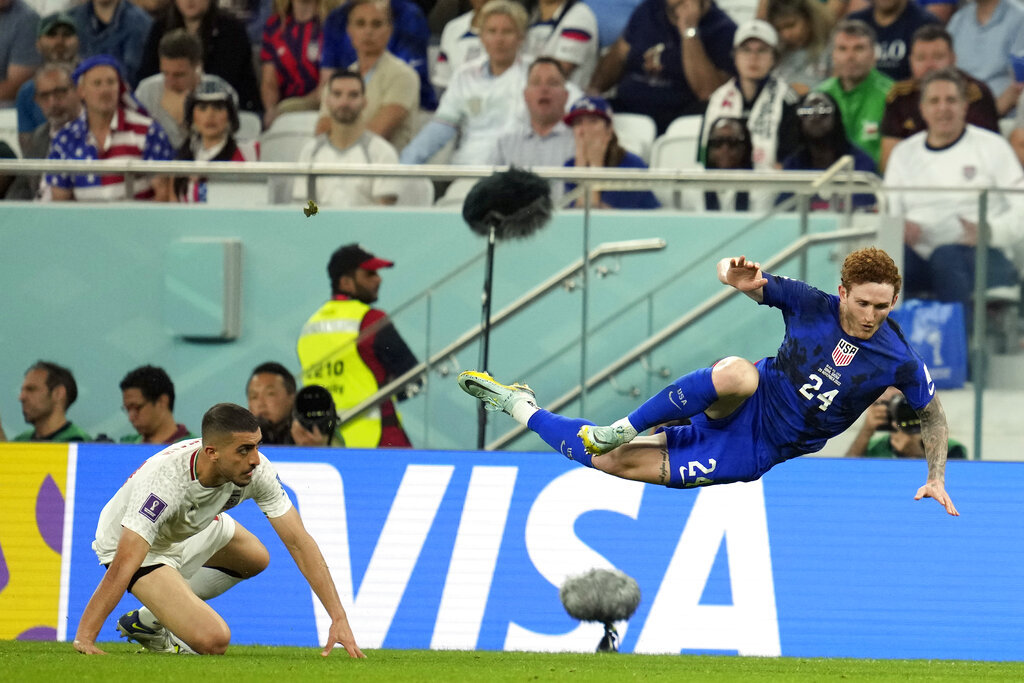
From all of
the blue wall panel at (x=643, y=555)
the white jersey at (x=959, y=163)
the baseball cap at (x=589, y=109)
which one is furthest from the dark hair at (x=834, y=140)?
the blue wall panel at (x=643, y=555)

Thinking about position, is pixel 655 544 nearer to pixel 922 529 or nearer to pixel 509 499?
pixel 509 499

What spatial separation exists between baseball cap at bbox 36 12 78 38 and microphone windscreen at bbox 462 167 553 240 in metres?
4.88

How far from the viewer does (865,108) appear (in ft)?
34.1

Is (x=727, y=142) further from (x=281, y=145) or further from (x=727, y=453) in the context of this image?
(x=727, y=453)

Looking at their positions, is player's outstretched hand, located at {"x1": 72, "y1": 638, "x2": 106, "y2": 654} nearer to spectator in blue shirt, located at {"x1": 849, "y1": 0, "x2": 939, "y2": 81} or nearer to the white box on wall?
the white box on wall

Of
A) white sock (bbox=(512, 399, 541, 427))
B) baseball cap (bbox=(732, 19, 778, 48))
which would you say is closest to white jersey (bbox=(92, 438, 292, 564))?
white sock (bbox=(512, 399, 541, 427))

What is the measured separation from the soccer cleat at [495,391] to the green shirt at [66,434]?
3.29 m

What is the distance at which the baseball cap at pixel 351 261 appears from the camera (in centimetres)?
919

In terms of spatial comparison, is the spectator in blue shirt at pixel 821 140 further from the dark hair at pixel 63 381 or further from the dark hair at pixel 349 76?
the dark hair at pixel 63 381

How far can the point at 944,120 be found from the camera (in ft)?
32.6

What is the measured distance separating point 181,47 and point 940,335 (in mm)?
6687

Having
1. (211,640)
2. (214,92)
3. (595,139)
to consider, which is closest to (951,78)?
(595,139)

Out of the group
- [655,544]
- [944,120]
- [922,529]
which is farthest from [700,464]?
[944,120]

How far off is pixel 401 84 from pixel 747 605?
5.35 meters
